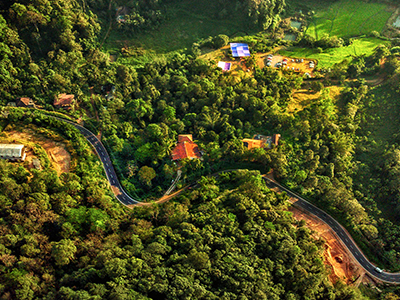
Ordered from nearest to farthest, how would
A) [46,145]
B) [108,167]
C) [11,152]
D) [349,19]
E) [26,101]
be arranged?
[11,152] < [46,145] < [108,167] < [26,101] < [349,19]

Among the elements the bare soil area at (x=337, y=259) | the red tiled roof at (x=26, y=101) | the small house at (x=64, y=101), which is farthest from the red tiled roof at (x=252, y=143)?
the red tiled roof at (x=26, y=101)

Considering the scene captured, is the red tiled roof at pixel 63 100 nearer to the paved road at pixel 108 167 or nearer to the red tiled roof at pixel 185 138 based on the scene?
the paved road at pixel 108 167

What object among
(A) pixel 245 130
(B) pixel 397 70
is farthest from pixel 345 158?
(B) pixel 397 70

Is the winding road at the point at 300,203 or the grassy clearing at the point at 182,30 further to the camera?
the grassy clearing at the point at 182,30

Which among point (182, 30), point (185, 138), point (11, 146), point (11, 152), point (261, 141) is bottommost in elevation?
point (261, 141)

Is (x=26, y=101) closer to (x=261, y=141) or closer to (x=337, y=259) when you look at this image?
(x=261, y=141)

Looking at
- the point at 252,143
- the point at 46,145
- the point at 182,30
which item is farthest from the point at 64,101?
the point at 182,30
